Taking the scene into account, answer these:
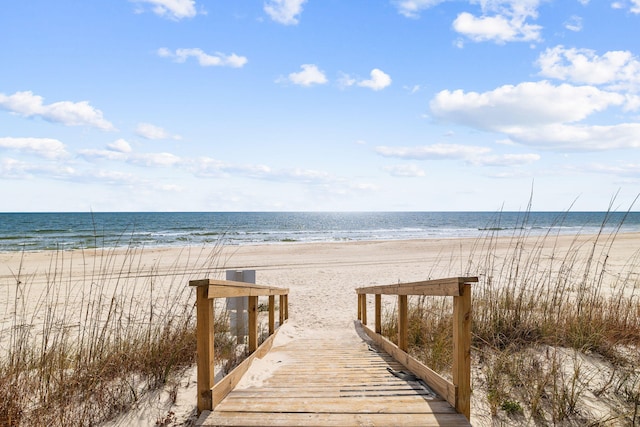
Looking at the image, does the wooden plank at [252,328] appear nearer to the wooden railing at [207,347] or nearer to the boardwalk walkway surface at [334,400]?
the boardwalk walkway surface at [334,400]

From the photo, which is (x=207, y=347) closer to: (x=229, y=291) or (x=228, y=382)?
(x=228, y=382)

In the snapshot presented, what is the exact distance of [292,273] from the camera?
1448 cm

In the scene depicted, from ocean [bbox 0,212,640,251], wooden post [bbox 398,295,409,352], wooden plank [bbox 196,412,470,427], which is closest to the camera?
wooden plank [bbox 196,412,470,427]

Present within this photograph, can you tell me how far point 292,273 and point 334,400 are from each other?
11808 mm

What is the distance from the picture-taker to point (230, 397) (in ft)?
9.27

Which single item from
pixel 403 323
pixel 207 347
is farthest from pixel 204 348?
pixel 403 323

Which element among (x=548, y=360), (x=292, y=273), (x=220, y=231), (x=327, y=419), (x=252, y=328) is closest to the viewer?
(x=327, y=419)

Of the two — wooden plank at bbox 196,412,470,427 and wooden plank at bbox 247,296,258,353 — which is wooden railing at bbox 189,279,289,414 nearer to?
wooden plank at bbox 196,412,470,427

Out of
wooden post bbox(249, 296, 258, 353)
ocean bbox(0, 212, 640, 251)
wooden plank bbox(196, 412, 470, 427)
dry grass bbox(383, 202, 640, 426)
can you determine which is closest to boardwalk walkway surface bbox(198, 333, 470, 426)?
wooden plank bbox(196, 412, 470, 427)

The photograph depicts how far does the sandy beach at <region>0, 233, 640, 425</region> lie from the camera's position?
643cm

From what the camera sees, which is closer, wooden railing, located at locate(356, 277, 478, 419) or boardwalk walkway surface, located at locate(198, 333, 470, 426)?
boardwalk walkway surface, located at locate(198, 333, 470, 426)

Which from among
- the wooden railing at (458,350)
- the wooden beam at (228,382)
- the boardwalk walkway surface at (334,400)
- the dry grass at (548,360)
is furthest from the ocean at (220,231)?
the wooden railing at (458,350)

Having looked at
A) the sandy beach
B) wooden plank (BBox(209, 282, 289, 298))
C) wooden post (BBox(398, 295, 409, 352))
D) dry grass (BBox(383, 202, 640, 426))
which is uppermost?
wooden plank (BBox(209, 282, 289, 298))

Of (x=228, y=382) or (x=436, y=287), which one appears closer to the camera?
(x=228, y=382)
